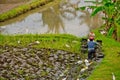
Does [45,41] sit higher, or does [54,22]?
[54,22]

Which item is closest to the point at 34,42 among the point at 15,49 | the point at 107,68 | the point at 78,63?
the point at 15,49

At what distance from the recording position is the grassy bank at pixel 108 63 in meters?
13.7

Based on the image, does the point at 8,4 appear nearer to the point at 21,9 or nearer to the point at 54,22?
the point at 21,9

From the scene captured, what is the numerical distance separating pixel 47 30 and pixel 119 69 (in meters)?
8.10

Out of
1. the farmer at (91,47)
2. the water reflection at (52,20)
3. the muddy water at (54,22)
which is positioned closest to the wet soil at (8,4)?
the muddy water at (54,22)

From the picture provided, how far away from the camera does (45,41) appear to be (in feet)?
59.8

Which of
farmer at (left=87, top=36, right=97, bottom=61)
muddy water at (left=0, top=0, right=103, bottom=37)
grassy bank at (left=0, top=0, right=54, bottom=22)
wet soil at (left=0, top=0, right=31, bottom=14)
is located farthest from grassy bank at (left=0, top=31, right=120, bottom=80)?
wet soil at (left=0, top=0, right=31, bottom=14)

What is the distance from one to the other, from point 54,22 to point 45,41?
5443 millimetres

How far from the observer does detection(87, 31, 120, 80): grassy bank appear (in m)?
13.7

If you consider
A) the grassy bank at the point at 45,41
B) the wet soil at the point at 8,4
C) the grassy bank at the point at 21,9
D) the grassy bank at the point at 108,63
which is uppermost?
the wet soil at the point at 8,4

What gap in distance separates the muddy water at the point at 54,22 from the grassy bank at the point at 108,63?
3654 mm

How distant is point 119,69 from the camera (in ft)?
47.1

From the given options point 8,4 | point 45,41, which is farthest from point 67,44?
point 8,4

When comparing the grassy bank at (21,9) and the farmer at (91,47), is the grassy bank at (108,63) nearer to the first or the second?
the farmer at (91,47)
